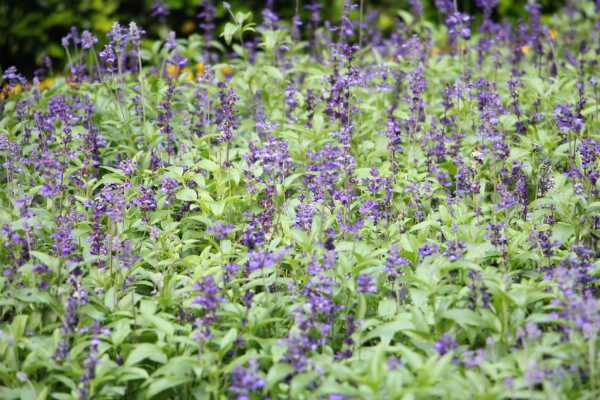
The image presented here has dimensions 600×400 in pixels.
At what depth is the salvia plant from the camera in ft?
11.9

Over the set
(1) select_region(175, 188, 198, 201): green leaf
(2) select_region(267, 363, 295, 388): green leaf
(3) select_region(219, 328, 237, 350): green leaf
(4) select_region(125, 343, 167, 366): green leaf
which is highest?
(1) select_region(175, 188, 198, 201): green leaf

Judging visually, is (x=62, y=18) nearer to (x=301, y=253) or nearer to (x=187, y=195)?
(x=187, y=195)

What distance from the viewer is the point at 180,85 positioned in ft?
24.1

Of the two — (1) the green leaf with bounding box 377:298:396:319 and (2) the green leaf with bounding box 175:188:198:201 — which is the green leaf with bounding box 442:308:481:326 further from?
(2) the green leaf with bounding box 175:188:198:201

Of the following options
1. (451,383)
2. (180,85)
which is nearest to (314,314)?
(451,383)

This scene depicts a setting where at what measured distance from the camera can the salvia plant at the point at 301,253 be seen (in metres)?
3.62

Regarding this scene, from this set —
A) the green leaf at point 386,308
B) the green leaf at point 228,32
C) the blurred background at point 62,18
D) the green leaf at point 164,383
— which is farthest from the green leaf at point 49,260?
the blurred background at point 62,18

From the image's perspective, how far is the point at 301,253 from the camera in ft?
14.8

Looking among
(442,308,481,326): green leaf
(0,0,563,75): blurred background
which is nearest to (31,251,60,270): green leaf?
(442,308,481,326): green leaf

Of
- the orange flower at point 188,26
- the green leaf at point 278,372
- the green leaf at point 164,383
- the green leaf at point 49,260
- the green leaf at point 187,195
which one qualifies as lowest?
the green leaf at point 164,383

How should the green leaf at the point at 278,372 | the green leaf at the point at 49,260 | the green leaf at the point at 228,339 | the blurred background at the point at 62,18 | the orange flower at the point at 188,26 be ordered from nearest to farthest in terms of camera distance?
the green leaf at the point at 278,372, the green leaf at the point at 228,339, the green leaf at the point at 49,260, the blurred background at the point at 62,18, the orange flower at the point at 188,26

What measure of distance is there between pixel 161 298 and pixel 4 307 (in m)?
0.81

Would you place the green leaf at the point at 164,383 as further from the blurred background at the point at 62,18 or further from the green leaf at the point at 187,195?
the blurred background at the point at 62,18

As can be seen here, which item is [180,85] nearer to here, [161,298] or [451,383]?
[161,298]
